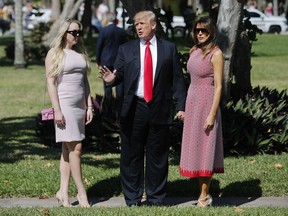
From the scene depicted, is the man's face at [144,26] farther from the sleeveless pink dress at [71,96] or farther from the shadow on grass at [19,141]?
the shadow on grass at [19,141]

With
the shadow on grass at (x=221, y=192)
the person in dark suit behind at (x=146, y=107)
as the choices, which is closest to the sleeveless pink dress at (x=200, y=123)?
the person in dark suit behind at (x=146, y=107)

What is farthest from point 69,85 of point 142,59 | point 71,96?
point 142,59

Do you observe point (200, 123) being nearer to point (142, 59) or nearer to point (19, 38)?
point (142, 59)

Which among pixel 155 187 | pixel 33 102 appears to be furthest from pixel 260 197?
pixel 33 102

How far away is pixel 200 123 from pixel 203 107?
6.2 inches

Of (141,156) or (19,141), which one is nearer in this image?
(141,156)

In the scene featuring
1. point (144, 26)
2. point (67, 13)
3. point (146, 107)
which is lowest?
point (67, 13)

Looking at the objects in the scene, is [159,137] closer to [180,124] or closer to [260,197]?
[260,197]

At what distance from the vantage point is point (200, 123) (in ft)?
27.7

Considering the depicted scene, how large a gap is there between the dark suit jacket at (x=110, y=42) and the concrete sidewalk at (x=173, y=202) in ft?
24.7

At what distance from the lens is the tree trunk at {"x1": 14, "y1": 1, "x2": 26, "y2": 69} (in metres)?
27.6

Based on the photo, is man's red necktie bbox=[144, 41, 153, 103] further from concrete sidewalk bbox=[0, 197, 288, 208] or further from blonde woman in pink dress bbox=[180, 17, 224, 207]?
concrete sidewalk bbox=[0, 197, 288, 208]

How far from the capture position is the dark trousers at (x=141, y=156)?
8508 millimetres

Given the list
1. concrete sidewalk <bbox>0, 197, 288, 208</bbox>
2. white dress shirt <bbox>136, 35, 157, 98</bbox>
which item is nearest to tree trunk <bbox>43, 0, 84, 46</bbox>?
concrete sidewalk <bbox>0, 197, 288, 208</bbox>
